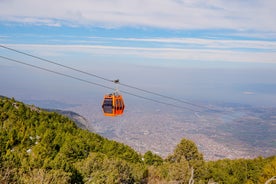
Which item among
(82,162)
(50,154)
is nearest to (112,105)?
(82,162)

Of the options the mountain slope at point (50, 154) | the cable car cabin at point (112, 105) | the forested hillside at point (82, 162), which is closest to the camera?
the mountain slope at point (50, 154)

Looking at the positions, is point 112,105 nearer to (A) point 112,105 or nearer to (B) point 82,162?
(A) point 112,105

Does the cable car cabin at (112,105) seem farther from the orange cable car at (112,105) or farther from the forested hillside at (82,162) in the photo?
the forested hillside at (82,162)

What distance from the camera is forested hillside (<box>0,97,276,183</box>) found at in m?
22.8

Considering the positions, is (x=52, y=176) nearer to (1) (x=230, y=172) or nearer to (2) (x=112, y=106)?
(2) (x=112, y=106)

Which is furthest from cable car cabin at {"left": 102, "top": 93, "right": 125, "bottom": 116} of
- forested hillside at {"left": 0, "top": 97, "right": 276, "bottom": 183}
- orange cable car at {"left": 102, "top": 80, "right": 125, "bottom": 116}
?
forested hillside at {"left": 0, "top": 97, "right": 276, "bottom": 183}

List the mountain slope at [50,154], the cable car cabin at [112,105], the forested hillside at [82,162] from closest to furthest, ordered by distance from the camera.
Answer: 1. the mountain slope at [50,154]
2. the forested hillside at [82,162]
3. the cable car cabin at [112,105]

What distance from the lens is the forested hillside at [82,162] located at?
22.8m

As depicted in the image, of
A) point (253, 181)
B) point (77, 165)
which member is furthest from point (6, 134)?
point (253, 181)

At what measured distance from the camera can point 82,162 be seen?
95.4 feet

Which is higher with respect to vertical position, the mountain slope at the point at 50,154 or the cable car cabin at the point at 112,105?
the cable car cabin at the point at 112,105

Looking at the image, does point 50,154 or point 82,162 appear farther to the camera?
point 50,154

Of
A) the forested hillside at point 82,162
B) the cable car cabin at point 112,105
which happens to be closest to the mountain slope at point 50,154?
the forested hillside at point 82,162

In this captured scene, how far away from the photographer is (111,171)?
25734 mm
